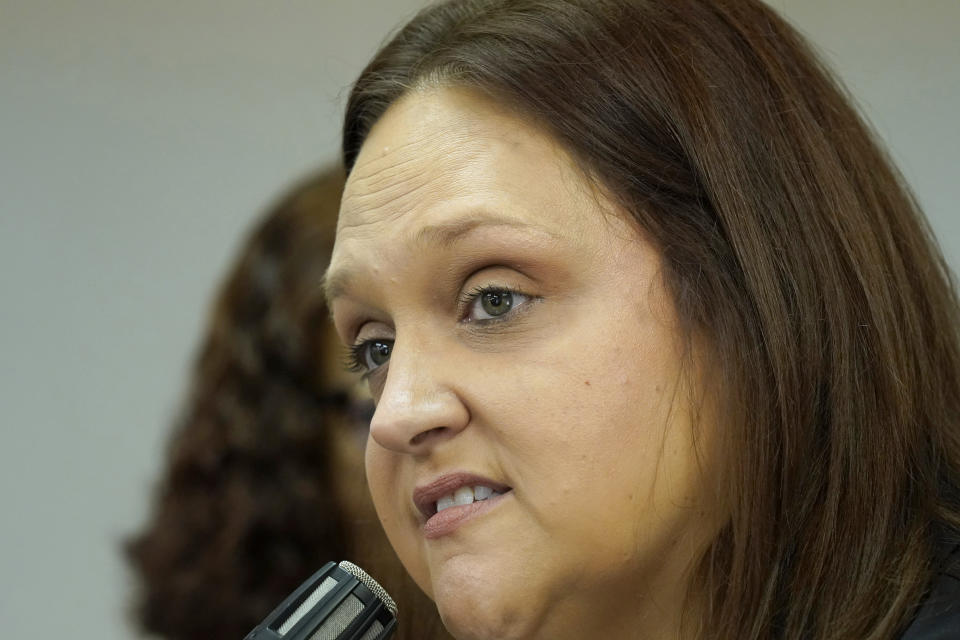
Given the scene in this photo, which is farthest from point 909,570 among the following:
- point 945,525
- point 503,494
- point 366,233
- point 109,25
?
point 109,25

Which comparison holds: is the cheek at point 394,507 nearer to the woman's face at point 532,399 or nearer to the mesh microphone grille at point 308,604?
the woman's face at point 532,399

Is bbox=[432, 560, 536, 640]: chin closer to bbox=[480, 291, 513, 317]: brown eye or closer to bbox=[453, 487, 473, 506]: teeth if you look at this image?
bbox=[453, 487, 473, 506]: teeth

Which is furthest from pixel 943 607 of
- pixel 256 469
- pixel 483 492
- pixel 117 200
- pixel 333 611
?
pixel 117 200

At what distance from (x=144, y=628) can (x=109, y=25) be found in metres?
1.66

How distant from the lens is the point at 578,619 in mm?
1518

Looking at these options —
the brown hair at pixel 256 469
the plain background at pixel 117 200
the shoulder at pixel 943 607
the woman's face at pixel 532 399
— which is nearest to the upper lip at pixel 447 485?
the woman's face at pixel 532 399

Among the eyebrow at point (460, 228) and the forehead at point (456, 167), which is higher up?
the forehead at point (456, 167)

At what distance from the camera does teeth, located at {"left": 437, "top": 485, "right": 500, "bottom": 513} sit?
1.49 m

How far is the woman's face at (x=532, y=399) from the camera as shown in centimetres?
143

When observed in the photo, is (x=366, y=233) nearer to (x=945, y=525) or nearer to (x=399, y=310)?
(x=399, y=310)

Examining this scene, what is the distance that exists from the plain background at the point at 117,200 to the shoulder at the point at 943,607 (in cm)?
230

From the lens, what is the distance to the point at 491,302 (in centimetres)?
152

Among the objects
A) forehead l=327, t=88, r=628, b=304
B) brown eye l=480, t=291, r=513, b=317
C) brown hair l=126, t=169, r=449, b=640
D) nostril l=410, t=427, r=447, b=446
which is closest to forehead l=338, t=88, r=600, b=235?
forehead l=327, t=88, r=628, b=304

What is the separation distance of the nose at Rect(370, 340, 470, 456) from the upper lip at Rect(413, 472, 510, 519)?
42 mm
